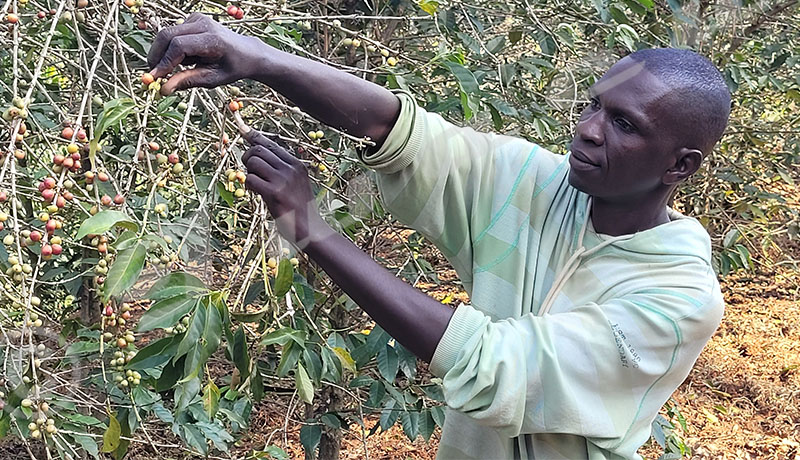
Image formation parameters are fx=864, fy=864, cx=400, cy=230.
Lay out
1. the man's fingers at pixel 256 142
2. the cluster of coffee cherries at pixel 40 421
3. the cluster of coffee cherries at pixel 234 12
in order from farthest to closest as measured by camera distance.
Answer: the cluster of coffee cherries at pixel 40 421 → the cluster of coffee cherries at pixel 234 12 → the man's fingers at pixel 256 142

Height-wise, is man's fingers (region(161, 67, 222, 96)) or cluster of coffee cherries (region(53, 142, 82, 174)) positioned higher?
man's fingers (region(161, 67, 222, 96))

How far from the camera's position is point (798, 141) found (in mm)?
3912

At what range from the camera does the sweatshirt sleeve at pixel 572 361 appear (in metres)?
1.07

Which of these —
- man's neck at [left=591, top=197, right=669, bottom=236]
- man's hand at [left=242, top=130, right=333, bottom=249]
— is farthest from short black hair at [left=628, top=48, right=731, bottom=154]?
man's hand at [left=242, top=130, right=333, bottom=249]

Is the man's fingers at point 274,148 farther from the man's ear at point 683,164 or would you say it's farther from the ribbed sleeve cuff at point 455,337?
the man's ear at point 683,164

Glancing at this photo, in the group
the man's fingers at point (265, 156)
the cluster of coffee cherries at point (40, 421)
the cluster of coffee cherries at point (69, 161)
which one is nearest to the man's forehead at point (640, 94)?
the man's fingers at point (265, 156)

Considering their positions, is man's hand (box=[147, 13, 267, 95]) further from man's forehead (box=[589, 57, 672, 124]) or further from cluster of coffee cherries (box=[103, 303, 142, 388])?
cluster of coffee cherries (box=[103, 303, 142, 388])

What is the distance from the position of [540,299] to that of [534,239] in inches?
3.9

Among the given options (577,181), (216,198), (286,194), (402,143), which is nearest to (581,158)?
(577,181)

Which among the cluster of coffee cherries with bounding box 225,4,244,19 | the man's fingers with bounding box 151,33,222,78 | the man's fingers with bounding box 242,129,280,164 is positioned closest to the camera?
the man's fingers with bounding box 151,33,222,78

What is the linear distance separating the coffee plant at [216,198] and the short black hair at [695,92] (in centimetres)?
45

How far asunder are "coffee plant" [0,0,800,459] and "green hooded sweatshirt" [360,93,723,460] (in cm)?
14

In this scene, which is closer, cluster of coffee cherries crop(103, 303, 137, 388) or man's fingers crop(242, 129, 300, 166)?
man's fingers crop(242, 129, 300, 166)

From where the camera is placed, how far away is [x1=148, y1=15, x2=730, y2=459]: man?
108cm
